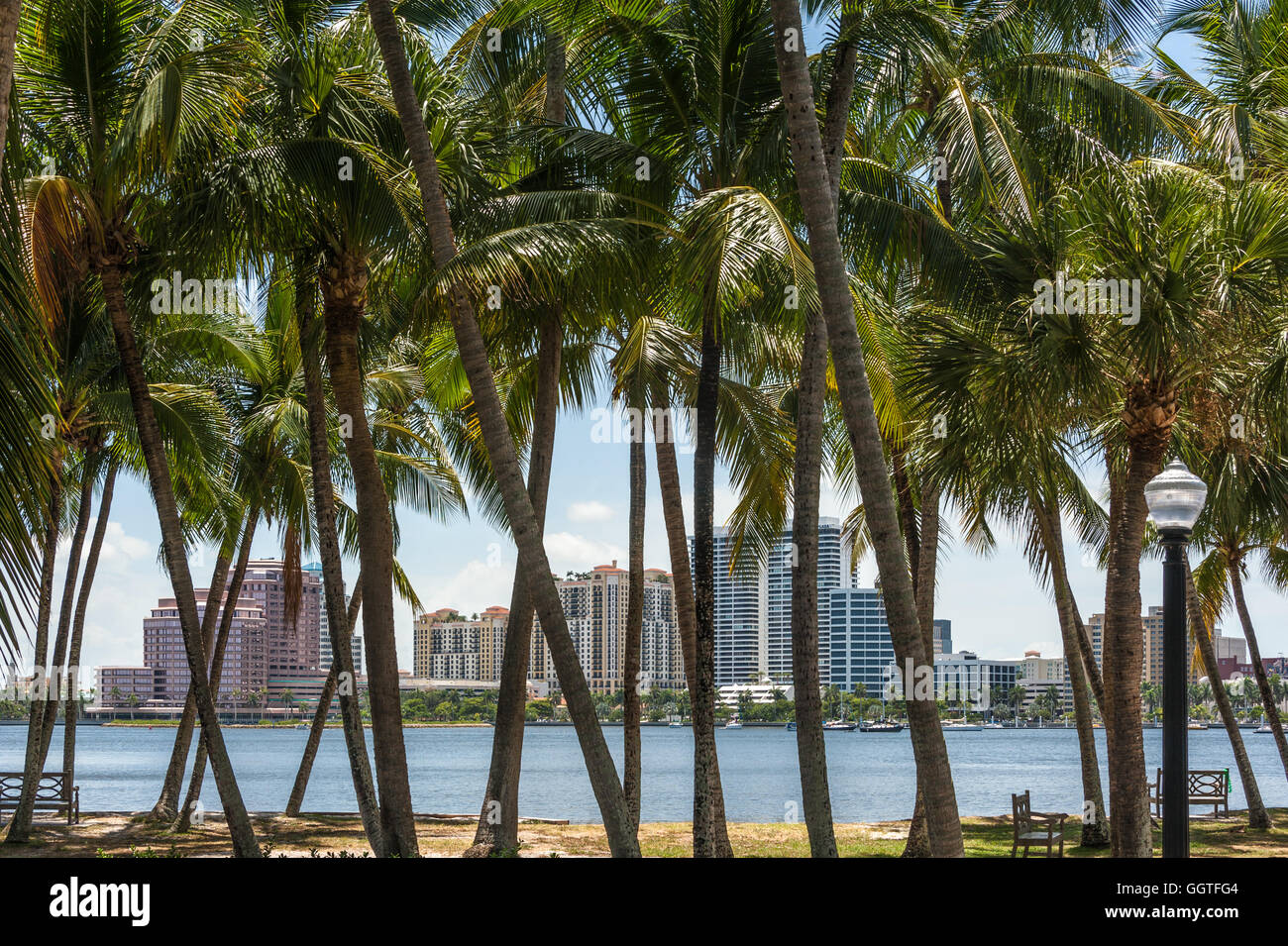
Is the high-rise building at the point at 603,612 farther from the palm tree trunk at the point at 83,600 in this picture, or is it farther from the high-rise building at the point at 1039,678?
the palm tree trunk at the point at 83,600

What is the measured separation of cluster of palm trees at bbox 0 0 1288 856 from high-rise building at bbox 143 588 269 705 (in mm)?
97181

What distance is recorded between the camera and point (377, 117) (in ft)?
45.3

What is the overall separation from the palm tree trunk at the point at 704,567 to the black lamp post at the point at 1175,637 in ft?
16.8

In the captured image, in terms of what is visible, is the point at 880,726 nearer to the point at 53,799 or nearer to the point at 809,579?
the point at 53,799

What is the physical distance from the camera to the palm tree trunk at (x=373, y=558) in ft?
44.2

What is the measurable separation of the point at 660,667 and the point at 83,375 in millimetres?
130199

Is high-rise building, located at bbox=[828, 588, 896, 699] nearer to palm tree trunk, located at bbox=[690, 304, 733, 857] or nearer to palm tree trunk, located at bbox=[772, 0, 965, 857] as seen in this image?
palm tree trunk, located at bbox=[690, 304, 733, 857]

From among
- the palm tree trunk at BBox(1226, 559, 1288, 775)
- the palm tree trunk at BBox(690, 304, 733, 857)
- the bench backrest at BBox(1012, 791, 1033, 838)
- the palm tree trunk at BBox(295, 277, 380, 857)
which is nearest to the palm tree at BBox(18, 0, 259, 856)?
the palm tree trunk at BBox(295, 277, 380, 857)

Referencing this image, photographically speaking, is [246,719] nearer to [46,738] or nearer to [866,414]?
[46,738]

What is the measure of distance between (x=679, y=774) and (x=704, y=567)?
2789 inches

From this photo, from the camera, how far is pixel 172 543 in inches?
525

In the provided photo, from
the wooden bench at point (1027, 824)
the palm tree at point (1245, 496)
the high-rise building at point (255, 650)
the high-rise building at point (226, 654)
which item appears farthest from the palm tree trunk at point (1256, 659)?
the high-rise building at point (226, 654)

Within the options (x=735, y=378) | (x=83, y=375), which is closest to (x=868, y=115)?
(x=735, y=378)

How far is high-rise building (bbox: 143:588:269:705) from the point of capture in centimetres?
10969
